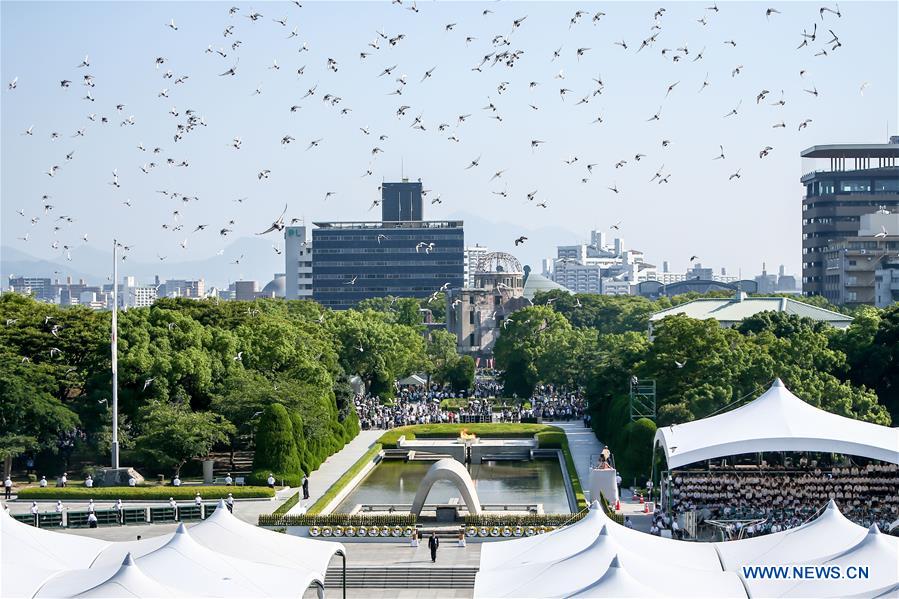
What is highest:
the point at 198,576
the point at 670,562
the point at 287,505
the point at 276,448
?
the point at 198,576

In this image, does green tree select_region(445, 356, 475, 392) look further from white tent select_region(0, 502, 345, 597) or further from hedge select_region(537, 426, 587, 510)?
white tent select_region(0, 502, 345, 597)

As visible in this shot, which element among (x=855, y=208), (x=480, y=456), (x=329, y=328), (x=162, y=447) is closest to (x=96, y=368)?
(x=162, y=447)

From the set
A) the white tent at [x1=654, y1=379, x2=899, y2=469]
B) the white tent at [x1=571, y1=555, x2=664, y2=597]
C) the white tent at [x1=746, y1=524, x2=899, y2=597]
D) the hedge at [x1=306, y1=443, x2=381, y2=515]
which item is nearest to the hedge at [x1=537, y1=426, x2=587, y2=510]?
the white tent at [x1=654, y1=379, x2=899, y2=469]

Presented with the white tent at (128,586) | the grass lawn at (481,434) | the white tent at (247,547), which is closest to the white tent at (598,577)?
the white tent at (247,547)

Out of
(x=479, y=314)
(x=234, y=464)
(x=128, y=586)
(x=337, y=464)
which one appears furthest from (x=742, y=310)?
(x=128, y=586)

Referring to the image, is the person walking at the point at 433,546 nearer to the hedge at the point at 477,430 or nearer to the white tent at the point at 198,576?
the white tent at the point at 198,576

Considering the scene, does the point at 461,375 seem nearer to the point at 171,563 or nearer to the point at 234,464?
the point at 234,464
